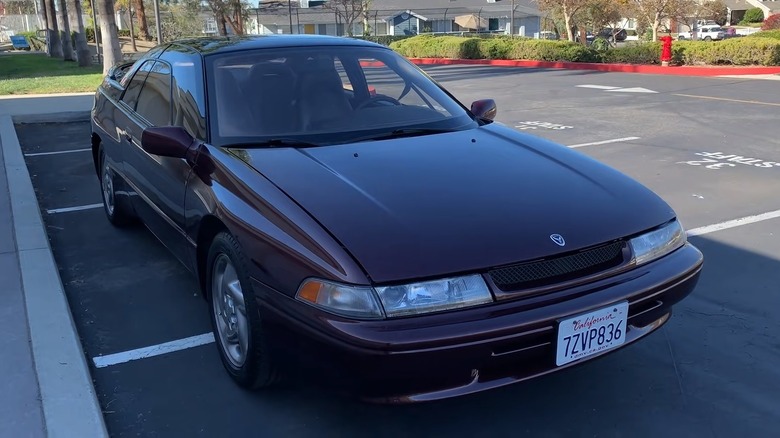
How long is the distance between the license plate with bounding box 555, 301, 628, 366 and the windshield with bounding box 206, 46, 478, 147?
5.27ft

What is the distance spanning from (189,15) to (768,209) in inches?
1632

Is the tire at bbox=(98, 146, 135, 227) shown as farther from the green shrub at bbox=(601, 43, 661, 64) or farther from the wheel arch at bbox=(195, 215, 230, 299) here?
the green shrub at bbox=(601, 43, 661, 64)

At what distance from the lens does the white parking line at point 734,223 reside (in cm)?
559

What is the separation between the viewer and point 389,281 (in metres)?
2.61

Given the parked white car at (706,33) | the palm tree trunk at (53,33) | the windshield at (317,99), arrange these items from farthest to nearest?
the parked white car at (706,33) < the palm tree trunk at (53,33) < the windshield at (317,99)

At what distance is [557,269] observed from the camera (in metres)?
2.82

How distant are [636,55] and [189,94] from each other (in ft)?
68.1

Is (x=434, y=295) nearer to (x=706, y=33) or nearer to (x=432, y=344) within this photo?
(x=432, y=344)

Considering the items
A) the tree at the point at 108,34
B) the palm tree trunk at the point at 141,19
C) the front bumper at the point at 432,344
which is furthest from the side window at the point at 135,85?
the palm tree trunk at the point at 141,19

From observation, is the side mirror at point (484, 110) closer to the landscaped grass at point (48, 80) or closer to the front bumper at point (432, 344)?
the front bumper at point (432, 344)

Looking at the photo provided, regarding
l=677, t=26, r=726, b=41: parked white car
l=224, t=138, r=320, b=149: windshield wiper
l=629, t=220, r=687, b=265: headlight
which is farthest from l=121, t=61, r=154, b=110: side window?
l=677, t=26, r=726, b=41: parked white car

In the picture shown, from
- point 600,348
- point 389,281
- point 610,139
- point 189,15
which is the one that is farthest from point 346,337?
point 189,15

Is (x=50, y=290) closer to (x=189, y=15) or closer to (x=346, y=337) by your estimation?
(x=346, y=337)

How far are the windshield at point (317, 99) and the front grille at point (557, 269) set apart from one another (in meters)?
1.42
